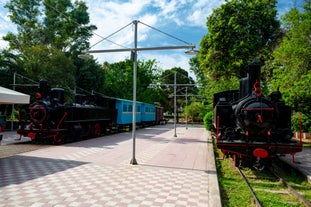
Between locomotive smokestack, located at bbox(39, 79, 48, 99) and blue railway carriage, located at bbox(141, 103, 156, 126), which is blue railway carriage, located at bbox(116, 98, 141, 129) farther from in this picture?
locomotive smokestack, located at bbox(39, 79, 48, 99)

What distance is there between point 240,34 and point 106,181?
18.9 meters

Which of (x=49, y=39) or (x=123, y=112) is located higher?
(x=49, y=39)

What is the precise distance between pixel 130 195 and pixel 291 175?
5.58 metres

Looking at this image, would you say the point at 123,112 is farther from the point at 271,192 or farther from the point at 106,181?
the point at 271,192

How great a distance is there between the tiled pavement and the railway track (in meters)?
1.00

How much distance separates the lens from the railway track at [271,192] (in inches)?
200

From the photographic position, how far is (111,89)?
31750mm

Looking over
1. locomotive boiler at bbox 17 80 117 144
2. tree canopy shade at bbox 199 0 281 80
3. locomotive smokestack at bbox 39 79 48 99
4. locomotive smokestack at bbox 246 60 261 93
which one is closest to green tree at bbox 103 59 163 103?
tree canopy shade at bbox 199 0 281 80

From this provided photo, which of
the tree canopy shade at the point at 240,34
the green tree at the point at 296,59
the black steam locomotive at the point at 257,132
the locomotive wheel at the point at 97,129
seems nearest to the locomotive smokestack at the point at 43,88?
the locomotive wheel at the point at 97,129

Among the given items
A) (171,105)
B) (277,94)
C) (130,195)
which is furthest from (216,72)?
(171,105)

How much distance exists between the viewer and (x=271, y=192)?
5793mm

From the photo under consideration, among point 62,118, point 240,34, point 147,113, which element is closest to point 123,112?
point 147,113

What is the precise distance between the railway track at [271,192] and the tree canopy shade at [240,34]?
1471 cm

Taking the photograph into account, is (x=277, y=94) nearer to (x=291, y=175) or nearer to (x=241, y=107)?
(x=241, y=107)
